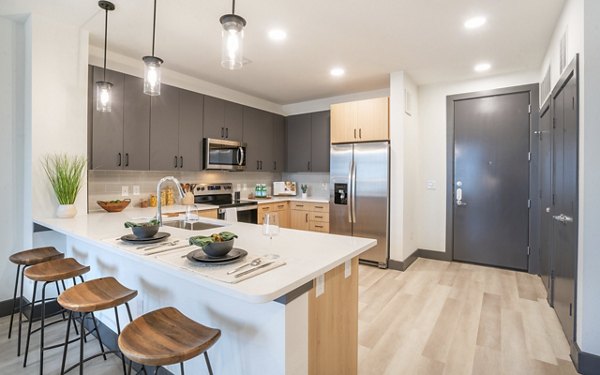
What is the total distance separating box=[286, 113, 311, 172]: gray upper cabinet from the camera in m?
5.35

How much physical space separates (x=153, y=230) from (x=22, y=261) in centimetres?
133

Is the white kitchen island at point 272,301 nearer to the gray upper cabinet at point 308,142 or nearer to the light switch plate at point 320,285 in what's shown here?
the light switch plate at point 320,285

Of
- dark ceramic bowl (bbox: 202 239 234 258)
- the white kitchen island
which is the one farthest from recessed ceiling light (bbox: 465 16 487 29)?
dark ceramic bowl (bbox: 202 239 234 258)

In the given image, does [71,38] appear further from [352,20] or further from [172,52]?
[352,20]

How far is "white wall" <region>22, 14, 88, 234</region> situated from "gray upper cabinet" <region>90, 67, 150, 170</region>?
8.1 inches

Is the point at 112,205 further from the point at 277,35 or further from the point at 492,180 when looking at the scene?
the point at 492,180

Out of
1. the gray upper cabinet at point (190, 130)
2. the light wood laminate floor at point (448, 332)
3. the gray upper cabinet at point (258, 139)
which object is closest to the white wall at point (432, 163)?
the light wood laminate floor at point (448, 332)

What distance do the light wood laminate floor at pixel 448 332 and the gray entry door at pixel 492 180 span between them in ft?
1.89

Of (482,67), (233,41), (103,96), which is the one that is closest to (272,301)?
(233,41)

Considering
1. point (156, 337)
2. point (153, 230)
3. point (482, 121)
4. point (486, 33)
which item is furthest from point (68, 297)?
point (482, 121)

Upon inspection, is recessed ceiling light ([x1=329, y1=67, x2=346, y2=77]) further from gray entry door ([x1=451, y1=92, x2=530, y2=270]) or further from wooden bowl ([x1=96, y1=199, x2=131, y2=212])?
wooden bowl ([x1=96, y1=199, x2=131, y2=212])

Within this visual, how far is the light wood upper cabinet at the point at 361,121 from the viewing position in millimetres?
4211

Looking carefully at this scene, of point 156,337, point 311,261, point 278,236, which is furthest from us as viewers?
point 278,236

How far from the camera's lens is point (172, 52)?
3441 mm
